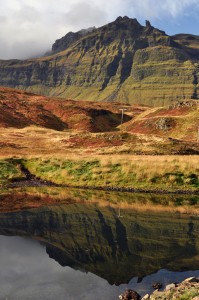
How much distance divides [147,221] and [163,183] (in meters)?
16.5

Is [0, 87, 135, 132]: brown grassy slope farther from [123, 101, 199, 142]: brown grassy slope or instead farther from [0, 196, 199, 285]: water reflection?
[0, 196, 199, 285]: water reflection

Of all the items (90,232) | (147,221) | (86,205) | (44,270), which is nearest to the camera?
(44,270)


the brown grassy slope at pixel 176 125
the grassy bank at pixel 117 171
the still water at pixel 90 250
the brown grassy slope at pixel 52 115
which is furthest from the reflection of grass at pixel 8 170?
the brown grassy slope at pixel 176 125

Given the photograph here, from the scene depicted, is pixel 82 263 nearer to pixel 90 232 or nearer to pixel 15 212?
pixel 90 232

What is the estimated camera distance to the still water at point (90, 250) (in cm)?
2600

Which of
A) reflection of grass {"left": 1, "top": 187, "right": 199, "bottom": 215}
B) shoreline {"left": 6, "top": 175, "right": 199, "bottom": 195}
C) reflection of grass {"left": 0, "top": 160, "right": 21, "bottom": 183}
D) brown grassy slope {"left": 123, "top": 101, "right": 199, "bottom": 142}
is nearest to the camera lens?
reflection of grass {"left": 1, "top": 187, "right": 199, "bottom": 215}

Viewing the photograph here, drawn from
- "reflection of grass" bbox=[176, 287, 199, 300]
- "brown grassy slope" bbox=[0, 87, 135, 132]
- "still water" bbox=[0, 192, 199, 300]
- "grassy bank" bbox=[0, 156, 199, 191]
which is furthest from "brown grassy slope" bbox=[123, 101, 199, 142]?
"reflection of grass" bbox=[176, 287, 199, 300]

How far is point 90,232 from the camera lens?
39594 mm

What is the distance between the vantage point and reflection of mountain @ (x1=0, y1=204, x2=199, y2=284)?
100ft

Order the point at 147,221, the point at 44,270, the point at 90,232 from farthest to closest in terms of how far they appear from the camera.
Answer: the point at 147,221, the point at 90,232, the point at 44,270

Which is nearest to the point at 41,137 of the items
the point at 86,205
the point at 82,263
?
the point at 86,205

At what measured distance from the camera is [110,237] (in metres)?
38.0

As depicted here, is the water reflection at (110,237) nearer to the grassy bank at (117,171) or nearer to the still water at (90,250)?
the still water at (90,250)

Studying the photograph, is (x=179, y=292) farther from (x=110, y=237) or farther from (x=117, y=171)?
(x=117, y=171)
